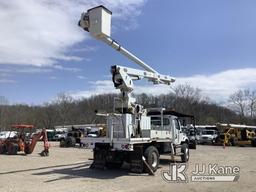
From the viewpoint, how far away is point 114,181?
13391mm

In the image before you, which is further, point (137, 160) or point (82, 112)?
point (82, 112)

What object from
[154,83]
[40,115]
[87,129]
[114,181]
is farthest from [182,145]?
[40,115]

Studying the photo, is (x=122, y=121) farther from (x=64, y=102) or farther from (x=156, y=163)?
(x=64, y=102)

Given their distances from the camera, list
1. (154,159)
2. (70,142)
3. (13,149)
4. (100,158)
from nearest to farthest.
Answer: (154,159)
(100,158)
(13,149)
(70,142)

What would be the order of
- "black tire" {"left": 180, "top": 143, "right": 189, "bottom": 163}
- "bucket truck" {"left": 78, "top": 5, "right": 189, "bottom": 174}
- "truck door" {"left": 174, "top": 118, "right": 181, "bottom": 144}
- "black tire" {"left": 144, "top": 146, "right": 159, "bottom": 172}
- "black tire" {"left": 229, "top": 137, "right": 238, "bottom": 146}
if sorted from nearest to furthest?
"bucket truck" {"left": 78, "top": 5, "right": 189, "bottom": 174}, "black tire" {"left": 144, "top": 146, "right": 159, "bottom": 172}, "truck door" {"left": 174, "top": 118, "right": 181, "bottom": 144}, "black tire" {"left": 180, "top": 143, "right": 189, "bottom": 163}, "black tire" {"left": 229, "top": 137, "right": 238, "bottom": 146}

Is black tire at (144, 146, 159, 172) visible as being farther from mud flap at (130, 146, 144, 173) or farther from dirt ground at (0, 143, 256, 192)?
mud flap at (130, 146, 144, 173)

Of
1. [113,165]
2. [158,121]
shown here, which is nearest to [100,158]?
[113,165]

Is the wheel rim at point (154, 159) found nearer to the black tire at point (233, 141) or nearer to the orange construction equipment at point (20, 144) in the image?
the orange construction equipment at point (20, 144)

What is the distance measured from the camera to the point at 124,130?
15.2 m

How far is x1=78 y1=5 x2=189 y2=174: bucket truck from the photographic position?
14.9 metres

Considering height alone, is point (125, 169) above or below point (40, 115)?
below

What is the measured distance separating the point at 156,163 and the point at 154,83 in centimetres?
508

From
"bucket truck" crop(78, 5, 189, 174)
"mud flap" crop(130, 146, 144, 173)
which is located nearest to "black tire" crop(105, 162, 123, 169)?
"bucket truck" crop(78, 5, 189, 174)

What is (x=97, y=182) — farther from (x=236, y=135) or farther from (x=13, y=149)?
(x=236, y=135)
